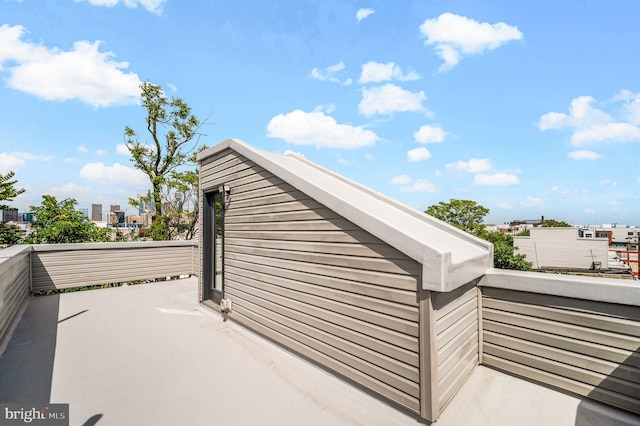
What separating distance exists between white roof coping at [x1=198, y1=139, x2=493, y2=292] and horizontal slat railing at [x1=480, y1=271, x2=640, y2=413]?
16.2 inches

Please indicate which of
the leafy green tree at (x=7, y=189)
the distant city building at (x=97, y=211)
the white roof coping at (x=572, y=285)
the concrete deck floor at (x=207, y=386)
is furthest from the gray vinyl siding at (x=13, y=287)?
the distant city building at (x=97, y=211)

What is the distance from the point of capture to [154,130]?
1155 centimetres

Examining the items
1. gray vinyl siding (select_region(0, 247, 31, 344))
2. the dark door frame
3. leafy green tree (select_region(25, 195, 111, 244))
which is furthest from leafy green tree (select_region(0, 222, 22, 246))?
the dark door frame

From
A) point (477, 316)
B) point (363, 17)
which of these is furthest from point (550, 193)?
point (477, 316)

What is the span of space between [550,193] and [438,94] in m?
29.8

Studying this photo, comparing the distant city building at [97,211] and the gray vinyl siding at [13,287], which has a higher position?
the distant city building at [97,211]

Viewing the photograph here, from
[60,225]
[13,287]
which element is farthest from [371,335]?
[60,225]

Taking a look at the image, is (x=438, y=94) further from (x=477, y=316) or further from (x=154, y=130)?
(x=154, y=130)

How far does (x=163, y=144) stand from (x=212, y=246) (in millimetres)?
8490

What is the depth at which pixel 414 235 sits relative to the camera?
232cm

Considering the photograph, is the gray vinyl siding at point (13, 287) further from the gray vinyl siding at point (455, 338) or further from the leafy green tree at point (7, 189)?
the gray vinyl siding at point (455, 338)

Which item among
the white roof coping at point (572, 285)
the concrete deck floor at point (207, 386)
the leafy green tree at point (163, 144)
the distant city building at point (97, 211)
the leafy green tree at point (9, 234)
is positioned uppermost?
the leafy green tree at point (163, 144)

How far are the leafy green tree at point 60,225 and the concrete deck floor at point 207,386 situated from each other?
4604 millimetres

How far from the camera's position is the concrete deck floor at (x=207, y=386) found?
2254 millimetres
